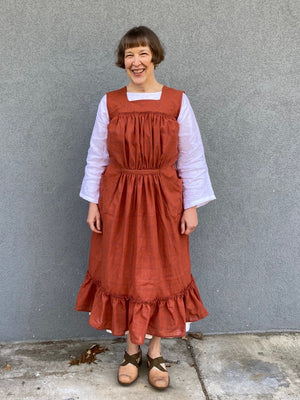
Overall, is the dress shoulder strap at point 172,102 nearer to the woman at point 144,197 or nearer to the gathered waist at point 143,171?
the woman at point 144,197

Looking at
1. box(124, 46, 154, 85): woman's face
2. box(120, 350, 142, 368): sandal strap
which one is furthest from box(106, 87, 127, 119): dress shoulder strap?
box(120, 350, 142, 368): sandal strap

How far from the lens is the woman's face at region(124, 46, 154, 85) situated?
7.44 feet

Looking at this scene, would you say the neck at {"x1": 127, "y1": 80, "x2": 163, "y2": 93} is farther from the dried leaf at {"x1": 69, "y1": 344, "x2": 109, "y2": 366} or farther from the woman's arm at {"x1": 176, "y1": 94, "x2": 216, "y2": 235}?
the dried leaf at {"x1": 69, "y1": 344, "x2": 109, "y2": 366}

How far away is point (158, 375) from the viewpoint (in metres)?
2.53

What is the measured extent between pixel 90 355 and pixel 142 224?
0.97 meters

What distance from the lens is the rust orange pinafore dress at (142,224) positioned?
7.59 ft

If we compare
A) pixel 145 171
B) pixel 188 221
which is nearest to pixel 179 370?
pixel 188 221

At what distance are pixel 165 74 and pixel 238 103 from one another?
0.47m

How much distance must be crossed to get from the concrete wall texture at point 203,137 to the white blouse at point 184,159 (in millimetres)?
400

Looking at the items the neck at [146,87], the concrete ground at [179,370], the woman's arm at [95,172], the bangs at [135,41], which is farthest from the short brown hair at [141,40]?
the concrete ground at [179,370]

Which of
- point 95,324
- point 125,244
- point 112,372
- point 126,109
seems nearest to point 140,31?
point 126,109

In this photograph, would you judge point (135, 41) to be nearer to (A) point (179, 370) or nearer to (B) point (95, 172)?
(B) point (95, 172)

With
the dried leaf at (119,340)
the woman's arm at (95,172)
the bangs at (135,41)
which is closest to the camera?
the bangs at (135,41)

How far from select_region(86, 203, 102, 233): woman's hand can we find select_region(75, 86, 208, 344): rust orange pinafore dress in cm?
7
